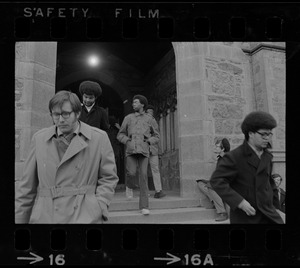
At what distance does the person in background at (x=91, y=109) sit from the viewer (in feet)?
11.5

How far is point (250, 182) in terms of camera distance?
10.6 feet

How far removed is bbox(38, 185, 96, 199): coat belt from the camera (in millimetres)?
3096

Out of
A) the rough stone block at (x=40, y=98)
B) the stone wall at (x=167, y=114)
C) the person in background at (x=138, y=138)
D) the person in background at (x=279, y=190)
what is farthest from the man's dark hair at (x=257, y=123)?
the rough stone block at (x=40, y=98)

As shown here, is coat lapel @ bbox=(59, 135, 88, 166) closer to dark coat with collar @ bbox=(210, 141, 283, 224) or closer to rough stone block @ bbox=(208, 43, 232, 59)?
dark coat with collar @ bbox=(210, 141, 283, 224)

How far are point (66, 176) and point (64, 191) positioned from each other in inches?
5.0

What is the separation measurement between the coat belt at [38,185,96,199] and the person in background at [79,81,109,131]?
0.67 m

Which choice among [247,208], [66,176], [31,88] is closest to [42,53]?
[31,88]

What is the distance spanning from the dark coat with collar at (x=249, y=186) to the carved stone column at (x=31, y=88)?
1783mm

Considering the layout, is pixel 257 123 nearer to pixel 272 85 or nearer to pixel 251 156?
pixel 251 156
